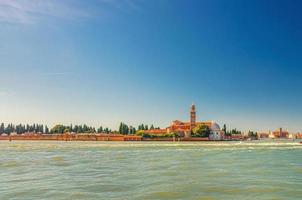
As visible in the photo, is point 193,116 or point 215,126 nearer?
point 193,116

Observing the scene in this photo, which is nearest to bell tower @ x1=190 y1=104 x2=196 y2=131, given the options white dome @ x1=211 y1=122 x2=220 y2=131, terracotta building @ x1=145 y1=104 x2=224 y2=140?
terracotta building @ x1=145 y1=104 x2=224 y2=140

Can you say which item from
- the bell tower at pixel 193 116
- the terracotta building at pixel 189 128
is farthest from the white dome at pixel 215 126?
the bell tower at pixel 193 116

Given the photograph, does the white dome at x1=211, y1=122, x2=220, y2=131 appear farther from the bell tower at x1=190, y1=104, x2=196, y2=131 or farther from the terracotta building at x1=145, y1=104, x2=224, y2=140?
the bell tower at x1=190, y1=104, x2=196, y2=131

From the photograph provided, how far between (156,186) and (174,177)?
83.8 inches

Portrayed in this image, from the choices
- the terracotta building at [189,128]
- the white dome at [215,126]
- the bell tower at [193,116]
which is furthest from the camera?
the white dome at [215,126]

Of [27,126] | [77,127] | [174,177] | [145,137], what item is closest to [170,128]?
[145,137]

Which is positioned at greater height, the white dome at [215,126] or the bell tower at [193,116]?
the bell tower at [193,116]

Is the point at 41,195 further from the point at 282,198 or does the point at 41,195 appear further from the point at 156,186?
the point at 282,198

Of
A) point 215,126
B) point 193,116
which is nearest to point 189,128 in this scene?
point 193,116

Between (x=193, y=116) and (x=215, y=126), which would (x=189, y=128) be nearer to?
(x=193, y=116)

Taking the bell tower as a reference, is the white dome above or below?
below

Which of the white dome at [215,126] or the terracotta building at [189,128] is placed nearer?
the terracotta building at [189,128]

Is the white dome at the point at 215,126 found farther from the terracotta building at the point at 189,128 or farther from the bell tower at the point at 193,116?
the bell tower at the point at 193,116

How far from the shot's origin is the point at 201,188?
9555 millimetres
